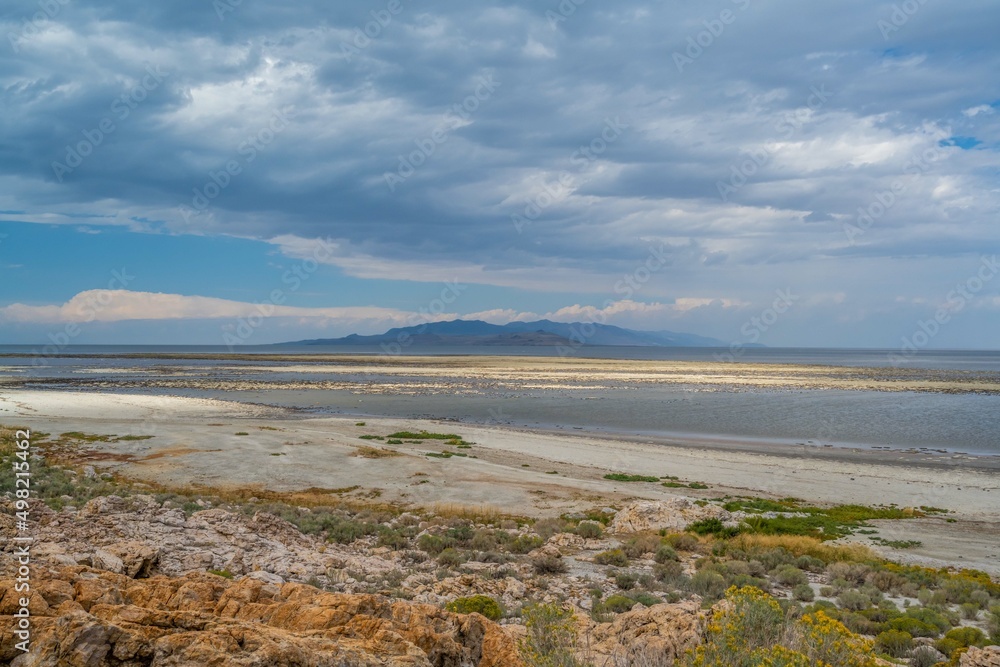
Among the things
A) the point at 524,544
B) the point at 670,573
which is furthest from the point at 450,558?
the point at 670,573

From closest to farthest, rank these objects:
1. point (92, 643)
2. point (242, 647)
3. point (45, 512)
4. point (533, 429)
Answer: point (92, 643) < point (242, 647) < point (45, 512) < point (533, 429)

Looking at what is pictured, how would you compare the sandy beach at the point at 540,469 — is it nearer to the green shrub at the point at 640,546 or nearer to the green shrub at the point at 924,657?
the green shrub at the point at 640,546

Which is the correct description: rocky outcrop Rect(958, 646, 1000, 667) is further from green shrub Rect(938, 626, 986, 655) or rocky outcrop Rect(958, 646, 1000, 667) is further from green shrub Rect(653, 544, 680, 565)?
green shrub Rect(653, 544, 680, 565)

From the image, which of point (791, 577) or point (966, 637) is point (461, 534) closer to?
point (791, 577)

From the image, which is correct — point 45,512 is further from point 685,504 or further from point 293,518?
point 685,504

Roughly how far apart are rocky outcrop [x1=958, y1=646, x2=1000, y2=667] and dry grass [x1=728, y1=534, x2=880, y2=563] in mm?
8044

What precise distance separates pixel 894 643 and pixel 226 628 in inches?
382

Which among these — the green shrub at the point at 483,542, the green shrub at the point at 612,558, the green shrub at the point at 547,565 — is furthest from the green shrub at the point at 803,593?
the green shrub at the point at 483,542

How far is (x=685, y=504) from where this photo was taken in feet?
65.1

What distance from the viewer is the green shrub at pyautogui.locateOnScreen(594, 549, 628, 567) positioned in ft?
48.9

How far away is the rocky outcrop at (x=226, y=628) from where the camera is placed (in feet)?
15.7

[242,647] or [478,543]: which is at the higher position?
[242,647]

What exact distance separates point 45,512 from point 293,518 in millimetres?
5748

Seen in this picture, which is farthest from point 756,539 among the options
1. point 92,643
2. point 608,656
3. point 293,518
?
point 92,643
